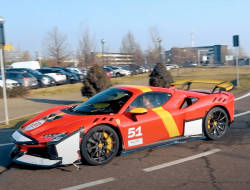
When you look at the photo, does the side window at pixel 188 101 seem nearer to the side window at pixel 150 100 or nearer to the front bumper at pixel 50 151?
the side window at pixel 150 100

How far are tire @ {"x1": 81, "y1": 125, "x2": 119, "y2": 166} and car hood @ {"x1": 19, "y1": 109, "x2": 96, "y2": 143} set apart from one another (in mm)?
238

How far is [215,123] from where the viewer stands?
22.4ft

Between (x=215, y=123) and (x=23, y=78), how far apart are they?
1740 cm

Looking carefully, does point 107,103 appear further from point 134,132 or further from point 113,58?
point 113,58

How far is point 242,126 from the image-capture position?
814 cm

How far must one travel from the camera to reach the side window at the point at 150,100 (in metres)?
5.96

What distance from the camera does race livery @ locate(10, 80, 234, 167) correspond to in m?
4.95

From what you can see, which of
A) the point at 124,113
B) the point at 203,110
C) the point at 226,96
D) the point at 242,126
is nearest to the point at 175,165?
the point at 124,113

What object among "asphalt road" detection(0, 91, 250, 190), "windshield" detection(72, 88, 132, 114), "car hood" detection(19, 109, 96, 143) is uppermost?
"windshield" detection(72, 88, 132, 114)

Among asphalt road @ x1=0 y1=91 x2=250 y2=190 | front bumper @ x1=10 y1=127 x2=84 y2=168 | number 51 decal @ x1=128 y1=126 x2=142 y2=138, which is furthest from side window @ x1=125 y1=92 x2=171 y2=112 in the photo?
front bumper @ x1=10 y1=127 x2=84 y2=168

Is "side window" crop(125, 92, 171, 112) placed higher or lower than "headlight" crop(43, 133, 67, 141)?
higher

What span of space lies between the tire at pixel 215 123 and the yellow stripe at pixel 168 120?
0.88 m

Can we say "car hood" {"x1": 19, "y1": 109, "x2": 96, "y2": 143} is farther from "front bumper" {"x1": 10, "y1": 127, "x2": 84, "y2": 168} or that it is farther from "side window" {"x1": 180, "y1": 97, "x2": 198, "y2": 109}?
"side window" {"x1": 180, "y1": 97, "x2": 198, "y2": 109}

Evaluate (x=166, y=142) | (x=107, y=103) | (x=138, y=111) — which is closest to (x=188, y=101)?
(x=166, y=142)
